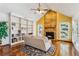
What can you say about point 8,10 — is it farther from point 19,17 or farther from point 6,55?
point 6,55

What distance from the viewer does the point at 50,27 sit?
2.89 meters

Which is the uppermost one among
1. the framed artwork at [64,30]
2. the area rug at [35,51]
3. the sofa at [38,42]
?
the framed artwork at [64,30]

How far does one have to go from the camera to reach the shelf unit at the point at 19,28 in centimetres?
273

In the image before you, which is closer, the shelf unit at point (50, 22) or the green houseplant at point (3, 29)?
the green houseplant at point (3, 29)

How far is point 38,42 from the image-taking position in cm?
294

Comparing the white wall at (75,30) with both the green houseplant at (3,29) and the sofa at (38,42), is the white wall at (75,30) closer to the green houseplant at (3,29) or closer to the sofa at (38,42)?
the sofa at (38,42)

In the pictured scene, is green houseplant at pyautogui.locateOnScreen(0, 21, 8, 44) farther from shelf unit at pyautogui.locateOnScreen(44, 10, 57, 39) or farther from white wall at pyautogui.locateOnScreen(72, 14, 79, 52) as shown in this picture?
white wall at pyautogui.locateOnScreen(72, 14, 79, 52)

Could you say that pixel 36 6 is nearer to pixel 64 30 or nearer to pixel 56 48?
pixel 64 30

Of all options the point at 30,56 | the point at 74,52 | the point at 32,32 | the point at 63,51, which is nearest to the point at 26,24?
the point at 32,32

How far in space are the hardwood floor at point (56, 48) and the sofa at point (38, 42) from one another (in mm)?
136

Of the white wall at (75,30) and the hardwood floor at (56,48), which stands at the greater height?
the white wall at (75,30)

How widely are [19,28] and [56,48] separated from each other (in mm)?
946

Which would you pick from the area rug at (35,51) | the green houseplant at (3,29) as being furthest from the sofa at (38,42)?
the green houseplant at (3,29)

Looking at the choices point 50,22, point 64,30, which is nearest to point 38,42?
point 50,22
